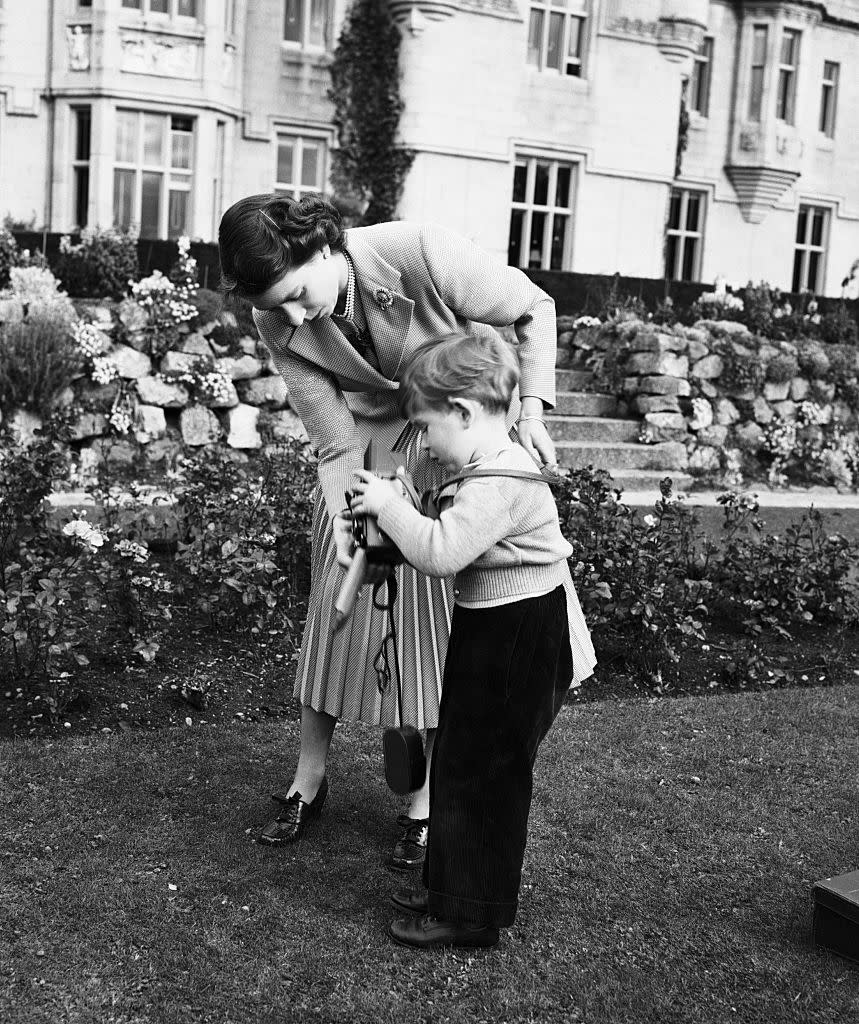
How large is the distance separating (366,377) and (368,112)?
48.9 ft

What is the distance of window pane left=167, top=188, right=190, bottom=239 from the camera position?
16.7 meters

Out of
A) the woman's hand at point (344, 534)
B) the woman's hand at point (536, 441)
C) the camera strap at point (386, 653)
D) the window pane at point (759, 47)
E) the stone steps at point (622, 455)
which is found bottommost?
the stone steps at point (622, 455)

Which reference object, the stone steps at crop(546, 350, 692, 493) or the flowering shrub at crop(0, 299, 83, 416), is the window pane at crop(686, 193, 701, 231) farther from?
the flowering shrub at crop(0, 299, 83, 416)

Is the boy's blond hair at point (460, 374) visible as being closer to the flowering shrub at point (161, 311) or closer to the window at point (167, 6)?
the flowering shrub at point (161, 311)

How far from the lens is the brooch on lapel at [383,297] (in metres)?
3.16

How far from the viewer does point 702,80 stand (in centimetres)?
2108

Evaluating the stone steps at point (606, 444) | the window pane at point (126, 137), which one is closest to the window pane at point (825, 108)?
the window pane at point (126, 137)

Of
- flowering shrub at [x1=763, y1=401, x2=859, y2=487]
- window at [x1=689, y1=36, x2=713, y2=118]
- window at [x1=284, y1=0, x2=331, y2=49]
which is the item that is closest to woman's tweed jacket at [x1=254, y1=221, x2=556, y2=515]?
flowering shrub at [x1=763, y1=401, x2=859, y2=487]

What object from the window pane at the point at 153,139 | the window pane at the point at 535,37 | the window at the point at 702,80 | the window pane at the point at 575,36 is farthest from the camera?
the window at the point at 702,80

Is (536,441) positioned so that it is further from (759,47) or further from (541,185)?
(759,47)

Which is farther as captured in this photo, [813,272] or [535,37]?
[813,272]

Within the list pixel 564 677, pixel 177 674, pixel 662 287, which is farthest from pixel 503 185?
pixel 564 677

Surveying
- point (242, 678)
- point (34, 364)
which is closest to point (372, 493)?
point (242, 678)

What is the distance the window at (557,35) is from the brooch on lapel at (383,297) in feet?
53.5
